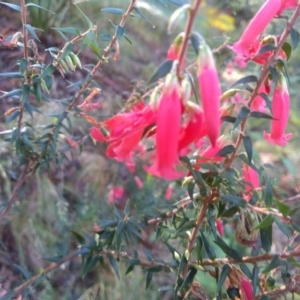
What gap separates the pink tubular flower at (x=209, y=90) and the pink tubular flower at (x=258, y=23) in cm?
21

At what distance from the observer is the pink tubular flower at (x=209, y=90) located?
2.37ft

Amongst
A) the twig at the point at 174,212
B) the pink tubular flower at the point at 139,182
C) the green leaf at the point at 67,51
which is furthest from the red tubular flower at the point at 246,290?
the pink tubular flower at the point at 139,182

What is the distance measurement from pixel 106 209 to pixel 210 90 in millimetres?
1727

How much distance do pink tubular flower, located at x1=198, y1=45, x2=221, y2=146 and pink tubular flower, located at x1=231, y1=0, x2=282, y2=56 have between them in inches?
8.3

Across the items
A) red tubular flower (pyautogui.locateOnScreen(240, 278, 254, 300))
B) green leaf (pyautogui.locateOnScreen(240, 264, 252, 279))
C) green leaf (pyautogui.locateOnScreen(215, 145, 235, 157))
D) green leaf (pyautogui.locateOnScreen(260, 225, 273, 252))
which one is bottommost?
red tubular flower (pyautogui.locateOnScreen(240, 278, 254, 300))

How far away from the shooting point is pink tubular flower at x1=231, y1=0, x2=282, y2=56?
2.89 feet

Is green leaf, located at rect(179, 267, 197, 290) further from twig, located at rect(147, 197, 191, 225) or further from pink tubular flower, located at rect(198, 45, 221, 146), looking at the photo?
pink tubular flower, located at rect(198, 45, 221, 146)

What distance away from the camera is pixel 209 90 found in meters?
0.73

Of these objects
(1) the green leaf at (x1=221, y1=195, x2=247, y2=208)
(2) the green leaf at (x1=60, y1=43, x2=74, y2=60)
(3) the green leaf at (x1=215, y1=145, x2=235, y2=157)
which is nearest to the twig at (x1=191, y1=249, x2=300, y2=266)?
(1) the green leaf at (x1=221, y1=195, x2=247, y2=208)

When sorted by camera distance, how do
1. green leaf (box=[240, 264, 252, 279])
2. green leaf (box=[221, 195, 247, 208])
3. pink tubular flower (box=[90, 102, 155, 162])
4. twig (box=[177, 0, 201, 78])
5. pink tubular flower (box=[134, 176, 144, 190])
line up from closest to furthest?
twig (box=[177, 0, 201, 78])
pink tubular flower (box=[90, 102, 155, 162])
green leaf (box=[221, 195, 247, 208])
green leaf (box=[240, 264, 252, 279])
pink tubular flower (box=[134, 176, 144, 190])

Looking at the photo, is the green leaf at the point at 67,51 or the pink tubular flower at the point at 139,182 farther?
the pink tubular flower at the point at 139,182

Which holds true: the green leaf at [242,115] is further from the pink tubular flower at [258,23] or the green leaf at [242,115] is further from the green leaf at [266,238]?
the green leaf at [266,238]

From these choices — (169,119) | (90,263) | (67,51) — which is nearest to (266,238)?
(169,119)

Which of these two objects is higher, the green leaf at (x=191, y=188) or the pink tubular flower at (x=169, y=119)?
the pink tubular flower at (x=169, y=119)
